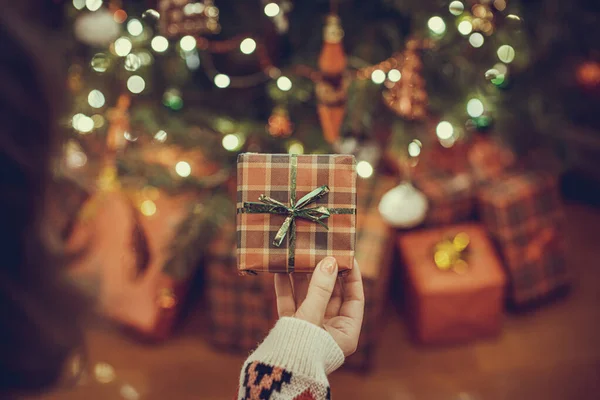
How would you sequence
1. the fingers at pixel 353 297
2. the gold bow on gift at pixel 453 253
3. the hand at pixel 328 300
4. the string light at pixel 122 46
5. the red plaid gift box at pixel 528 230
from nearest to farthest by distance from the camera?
the hand at pixel 328 300, the fingers at pixel 353 297, the string light at pixel 122 46, the gold bow on gift at pixel 453 253, the red plaid gift box at pixel 528 230

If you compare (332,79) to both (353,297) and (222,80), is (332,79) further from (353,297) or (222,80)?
(353,297)

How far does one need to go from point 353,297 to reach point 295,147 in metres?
0.85

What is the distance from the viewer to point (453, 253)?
1853mm

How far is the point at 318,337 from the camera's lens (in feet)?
2.75

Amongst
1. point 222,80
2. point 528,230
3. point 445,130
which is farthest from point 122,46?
point 528,230

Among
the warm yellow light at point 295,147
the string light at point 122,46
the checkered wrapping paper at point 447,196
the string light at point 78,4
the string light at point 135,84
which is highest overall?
the string light at point 78,4

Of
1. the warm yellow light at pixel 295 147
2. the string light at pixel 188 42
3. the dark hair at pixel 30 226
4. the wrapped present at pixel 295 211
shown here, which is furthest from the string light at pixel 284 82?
the dark hair at pixel 30 226

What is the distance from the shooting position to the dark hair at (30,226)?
52 cm

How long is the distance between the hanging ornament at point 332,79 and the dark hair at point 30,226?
2.94ft

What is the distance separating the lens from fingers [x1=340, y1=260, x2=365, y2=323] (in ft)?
3.22

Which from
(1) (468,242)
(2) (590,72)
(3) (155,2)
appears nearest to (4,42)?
(3) (155,2)

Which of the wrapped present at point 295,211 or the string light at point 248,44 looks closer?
the wrapped present at point 295,211

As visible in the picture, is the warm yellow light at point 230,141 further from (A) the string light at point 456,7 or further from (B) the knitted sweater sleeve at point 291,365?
(B) the knitted sweater sleeve at point 291,365

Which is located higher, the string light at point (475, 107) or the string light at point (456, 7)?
the string light at point (456, 7)
